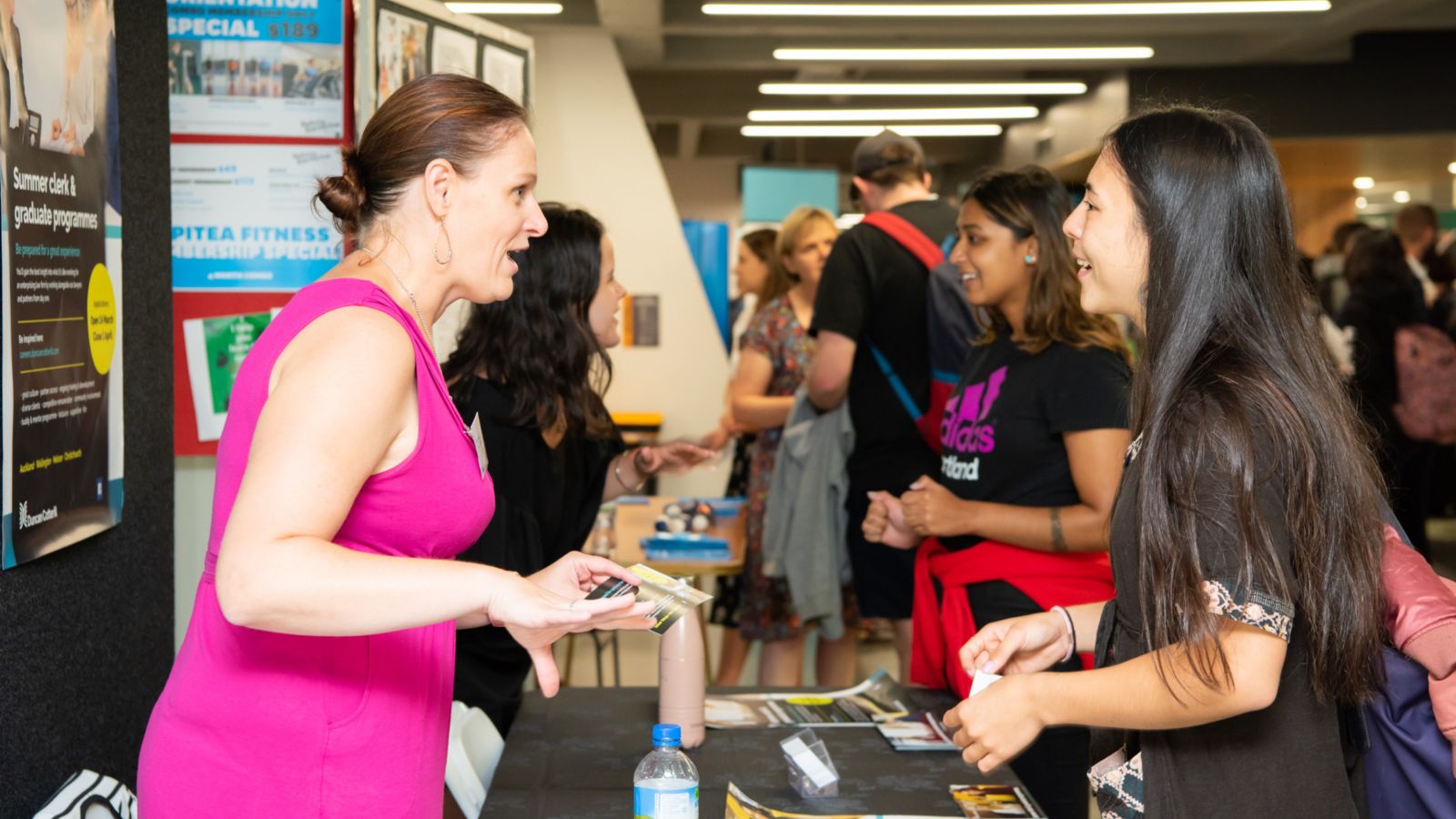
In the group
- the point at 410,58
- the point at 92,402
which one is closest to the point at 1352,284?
the point at 410,58

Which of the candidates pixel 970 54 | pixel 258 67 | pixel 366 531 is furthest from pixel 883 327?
pixel 970 54

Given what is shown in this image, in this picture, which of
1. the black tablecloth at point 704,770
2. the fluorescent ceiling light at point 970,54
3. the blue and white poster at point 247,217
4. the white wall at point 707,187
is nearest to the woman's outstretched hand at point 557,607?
the black tablecloth at point 704,770

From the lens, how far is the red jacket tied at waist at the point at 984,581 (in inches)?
88.7

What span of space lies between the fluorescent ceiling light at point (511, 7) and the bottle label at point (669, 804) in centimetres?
564

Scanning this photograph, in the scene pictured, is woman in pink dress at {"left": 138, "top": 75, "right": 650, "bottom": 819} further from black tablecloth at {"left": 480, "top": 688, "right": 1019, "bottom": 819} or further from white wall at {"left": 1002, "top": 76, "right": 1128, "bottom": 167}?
white wall at {"left": 1002, "top": 76, "right": 1128, "bottom": 167}

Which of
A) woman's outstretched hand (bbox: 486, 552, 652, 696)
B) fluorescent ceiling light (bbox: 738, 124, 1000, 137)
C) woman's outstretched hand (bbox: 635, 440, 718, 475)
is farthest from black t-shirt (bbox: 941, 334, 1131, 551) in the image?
fluorescent ceiling light (bbox: 738, 124, 1000, 137)

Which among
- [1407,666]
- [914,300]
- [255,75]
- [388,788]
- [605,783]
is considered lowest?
[605,783]

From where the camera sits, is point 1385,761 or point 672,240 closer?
point 1385,761

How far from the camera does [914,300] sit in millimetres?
3389

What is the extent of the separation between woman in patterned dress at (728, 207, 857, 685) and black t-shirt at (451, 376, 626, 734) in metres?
1.63

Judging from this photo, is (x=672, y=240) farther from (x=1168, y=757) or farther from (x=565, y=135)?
(x=1168, y=757)

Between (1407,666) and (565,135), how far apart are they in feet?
18.4

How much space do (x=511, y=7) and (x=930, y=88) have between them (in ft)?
13.1

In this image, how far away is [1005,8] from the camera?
22.4 ft
